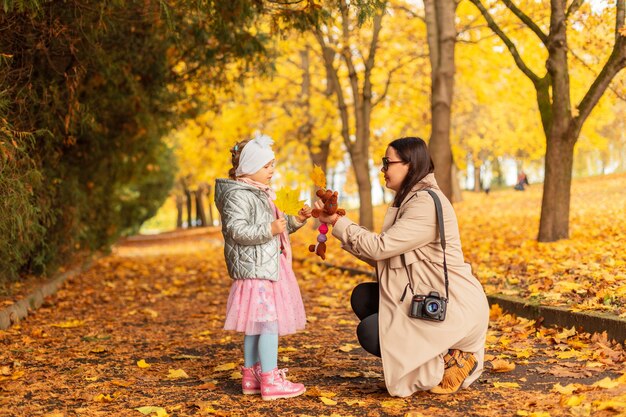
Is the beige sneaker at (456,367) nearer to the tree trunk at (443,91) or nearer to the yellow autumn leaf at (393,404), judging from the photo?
the yellow autumn leaf at (393,404)

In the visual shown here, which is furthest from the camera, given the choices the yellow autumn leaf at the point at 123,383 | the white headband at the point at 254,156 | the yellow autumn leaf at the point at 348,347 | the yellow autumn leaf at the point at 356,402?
the yellow autumn leaf at the point at 348,347

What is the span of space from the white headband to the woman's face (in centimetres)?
78

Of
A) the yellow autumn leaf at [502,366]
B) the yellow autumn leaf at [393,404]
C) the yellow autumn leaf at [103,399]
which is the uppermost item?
the yellow autumn leaf at [502,366]

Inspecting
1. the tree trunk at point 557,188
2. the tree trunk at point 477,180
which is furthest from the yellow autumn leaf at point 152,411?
the tree trunk at point 477,180

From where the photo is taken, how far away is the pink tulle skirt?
4.52 metres

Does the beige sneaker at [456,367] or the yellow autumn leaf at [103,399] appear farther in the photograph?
the yellow autumn leaf at [103,399]

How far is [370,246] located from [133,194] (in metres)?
26.7

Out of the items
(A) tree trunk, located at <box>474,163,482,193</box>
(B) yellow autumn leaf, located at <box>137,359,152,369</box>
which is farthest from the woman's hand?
(A) tree trunk, located at <box>474,163,482,193</box>

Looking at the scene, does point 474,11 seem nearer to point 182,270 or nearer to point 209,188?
point 182,270

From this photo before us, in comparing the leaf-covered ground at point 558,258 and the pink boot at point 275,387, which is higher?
the leaf-covered ground at point 558,258

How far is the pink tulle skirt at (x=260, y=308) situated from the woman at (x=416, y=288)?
0.53 metres

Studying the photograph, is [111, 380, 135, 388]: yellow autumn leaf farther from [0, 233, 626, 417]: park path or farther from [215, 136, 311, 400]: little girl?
[215, 136, 311, 400]: little girl

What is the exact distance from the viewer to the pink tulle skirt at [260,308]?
4.52 metres

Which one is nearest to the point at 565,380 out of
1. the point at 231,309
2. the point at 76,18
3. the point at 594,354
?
the point at 594,354
